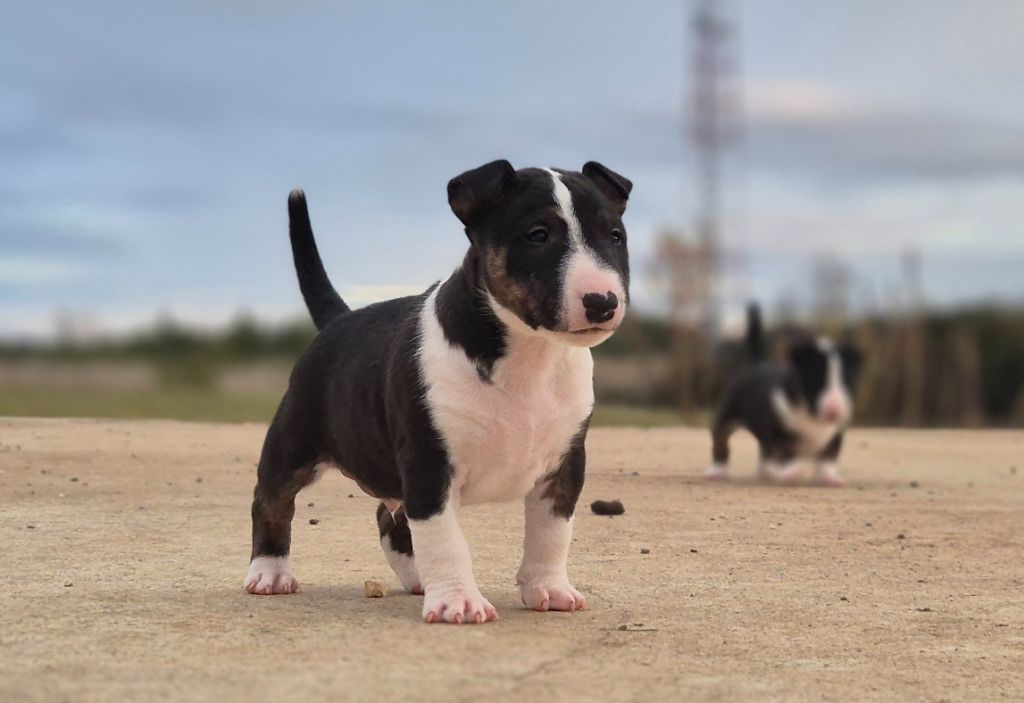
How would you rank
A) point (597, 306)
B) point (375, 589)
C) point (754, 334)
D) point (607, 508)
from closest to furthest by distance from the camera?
1. point (597, 306)
2. point (375, 589)
3. point (607, 508)
4. point (754, 334)

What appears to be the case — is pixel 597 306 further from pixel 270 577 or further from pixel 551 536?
pixel 270 577

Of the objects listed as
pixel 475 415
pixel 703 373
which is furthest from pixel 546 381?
pixel 703 373

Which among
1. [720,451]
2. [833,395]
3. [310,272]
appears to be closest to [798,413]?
[833,395]

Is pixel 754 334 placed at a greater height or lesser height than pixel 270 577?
greater

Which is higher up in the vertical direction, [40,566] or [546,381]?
[546,381]

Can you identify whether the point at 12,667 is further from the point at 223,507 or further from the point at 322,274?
the point at 223,507

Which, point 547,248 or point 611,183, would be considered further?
point 611,183

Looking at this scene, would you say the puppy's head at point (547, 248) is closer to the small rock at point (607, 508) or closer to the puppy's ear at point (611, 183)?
the puppy's ear at point (611, 183)
